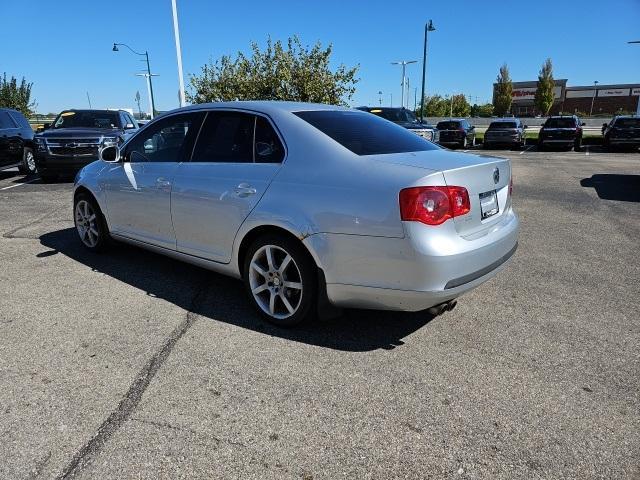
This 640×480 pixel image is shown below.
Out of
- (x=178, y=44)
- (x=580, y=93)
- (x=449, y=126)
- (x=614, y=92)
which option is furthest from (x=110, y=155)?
(x=614, y=92)

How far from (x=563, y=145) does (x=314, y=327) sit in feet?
81.7

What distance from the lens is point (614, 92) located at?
78.2 meters

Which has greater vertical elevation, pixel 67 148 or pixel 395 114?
pixel 395 114

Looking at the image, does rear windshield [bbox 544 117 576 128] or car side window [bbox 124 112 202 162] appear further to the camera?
rear windshield [bbox 544 117 576 128]

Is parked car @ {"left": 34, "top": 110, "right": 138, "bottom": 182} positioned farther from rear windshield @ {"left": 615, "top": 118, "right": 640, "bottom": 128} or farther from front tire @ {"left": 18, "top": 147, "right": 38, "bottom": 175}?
rear windshield @ {"left": 615, "top": 118, "right": 640, "bottom": 128}

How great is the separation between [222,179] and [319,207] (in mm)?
1019

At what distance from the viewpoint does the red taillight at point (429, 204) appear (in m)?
2.92

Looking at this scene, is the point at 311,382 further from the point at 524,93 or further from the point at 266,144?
the point at 524,93

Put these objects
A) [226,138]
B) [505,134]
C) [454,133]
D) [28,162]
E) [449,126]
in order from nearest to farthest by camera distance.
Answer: [226,138]
[28,162]
[505,134]
[454,133]
[449,126]

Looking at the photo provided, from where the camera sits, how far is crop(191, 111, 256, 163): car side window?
386cm

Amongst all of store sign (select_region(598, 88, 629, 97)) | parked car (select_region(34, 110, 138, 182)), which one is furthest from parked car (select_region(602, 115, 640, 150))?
store sign (select_region(598, 88, 629, 97))

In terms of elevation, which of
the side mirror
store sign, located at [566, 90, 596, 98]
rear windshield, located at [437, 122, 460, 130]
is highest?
store sign, located at [566, 90, 596, 98]

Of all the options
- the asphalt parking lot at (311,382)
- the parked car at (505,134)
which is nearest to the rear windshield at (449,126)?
the parked car at (505,134)

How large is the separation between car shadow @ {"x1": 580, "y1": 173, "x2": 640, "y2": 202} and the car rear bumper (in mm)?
7719
